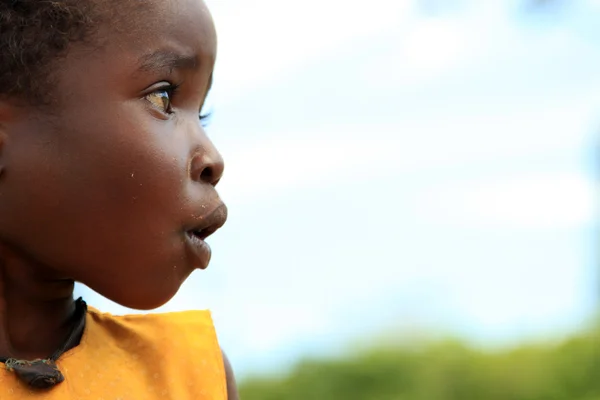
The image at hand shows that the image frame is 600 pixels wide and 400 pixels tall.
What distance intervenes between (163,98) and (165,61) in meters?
Result: 0.07

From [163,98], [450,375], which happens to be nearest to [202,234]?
[163,98]

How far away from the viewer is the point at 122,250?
1693mm

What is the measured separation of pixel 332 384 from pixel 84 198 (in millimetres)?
2810

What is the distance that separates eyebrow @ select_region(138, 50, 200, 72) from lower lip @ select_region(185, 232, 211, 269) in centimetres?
29

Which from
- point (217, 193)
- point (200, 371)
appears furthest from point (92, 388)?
point (217, 193)

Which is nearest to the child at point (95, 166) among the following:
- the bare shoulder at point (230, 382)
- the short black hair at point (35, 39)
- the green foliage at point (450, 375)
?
the short black hair at point (35, 39)

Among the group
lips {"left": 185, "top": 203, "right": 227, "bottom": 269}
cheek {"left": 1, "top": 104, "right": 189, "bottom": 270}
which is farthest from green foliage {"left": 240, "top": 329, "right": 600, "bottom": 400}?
cheek {"left": 1, "top": 104, "right": 189, "bottom": 270}

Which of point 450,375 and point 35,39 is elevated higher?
point 450,375

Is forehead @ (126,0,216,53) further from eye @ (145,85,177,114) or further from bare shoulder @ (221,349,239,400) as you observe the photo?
bare shoulder @ (221,349,239,400)

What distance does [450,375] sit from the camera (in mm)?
4227

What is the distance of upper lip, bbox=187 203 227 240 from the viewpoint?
5.69 ft

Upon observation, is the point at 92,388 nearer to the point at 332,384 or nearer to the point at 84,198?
the point at 84,198

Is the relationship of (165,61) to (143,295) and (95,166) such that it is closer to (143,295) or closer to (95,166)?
(95,166)

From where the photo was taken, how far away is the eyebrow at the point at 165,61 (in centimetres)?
171
